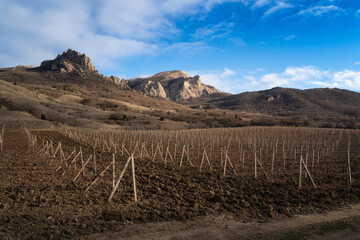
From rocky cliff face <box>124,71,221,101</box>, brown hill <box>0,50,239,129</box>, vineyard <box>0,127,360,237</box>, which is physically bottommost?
vineyard <box>0,127,360,237</box>

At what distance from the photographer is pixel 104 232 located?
550cm

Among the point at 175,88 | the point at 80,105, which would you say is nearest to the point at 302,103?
the point at 80,105

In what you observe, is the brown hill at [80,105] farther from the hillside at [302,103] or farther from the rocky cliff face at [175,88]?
the rocky cliff face at [175,88]

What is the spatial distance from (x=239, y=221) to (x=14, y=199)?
6516 mm

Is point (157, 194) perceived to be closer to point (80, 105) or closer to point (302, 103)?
point (80, 105)

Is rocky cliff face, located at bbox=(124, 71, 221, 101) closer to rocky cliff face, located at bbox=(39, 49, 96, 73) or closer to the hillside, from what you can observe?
rocky cliff face, located at bbox=(39, 49, 96, 73)

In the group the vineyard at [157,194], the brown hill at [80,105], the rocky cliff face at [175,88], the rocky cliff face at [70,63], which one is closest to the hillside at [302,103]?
the brown hill at [80,105]

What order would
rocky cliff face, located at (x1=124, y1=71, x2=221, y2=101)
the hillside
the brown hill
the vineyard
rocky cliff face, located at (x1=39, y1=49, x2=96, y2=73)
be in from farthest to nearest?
rocky cliff face, located at (x1=124, y1=71, x2=221, y2=101) → rocky cliff face, located at (x1=39, y1=49, x2=96, y2=73) → the hillside → the brown hill → the vineyard

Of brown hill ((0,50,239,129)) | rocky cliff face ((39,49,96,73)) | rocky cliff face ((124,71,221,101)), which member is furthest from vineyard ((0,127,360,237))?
rocky cliff face ((124,71,221,101))

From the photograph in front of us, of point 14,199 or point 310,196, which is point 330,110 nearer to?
point 310,196

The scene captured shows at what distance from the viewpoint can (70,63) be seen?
90750 mm

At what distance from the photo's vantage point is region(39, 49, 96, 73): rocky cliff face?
8712 centimetres

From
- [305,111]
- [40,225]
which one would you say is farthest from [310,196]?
[305,111]

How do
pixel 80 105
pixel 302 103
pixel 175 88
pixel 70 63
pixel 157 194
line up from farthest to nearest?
pixel 175 88 < pixel 70 63 < pixel 302 103 < pixel 80 105 < pixel 157 194
